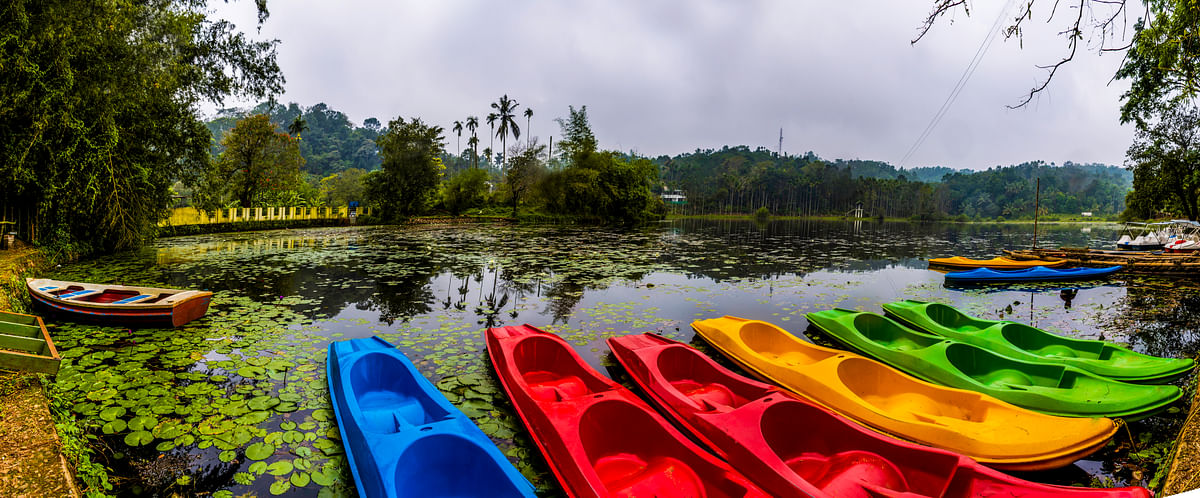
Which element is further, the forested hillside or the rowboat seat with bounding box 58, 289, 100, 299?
the forested hillside

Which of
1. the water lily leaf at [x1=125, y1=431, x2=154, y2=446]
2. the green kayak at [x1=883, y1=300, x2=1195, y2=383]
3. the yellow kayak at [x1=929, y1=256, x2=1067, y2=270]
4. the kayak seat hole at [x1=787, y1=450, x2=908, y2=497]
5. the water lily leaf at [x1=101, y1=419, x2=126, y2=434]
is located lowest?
the water lily leaf at [x1=125, y1=431, x2=154, y2=446]

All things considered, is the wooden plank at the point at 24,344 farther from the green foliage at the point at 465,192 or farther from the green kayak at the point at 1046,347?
the green foliage at the point at 465,192

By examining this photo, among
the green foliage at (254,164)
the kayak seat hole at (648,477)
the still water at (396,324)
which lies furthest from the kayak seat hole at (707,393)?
the green foliage at (254,164)

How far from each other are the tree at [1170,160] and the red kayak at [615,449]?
2661 cm

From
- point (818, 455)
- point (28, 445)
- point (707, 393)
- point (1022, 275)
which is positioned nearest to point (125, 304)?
point (28, 445)

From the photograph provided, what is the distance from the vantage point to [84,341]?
4969mm

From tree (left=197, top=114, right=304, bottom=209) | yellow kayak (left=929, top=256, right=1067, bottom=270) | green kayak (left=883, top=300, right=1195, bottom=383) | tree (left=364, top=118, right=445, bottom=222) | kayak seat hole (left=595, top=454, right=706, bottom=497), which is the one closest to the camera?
kayak seat hole (left=595, top=454, right=706, bottom=497)

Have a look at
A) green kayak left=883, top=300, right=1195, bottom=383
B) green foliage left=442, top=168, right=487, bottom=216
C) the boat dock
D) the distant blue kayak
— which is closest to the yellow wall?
green foliage left=442, top=168, right=487, bottom=216

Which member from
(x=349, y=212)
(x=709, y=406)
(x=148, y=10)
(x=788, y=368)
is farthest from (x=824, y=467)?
(x=349, y=212)

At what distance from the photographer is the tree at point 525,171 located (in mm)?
37250

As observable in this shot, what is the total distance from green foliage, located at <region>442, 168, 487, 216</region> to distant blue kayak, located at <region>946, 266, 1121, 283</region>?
31.9 meters

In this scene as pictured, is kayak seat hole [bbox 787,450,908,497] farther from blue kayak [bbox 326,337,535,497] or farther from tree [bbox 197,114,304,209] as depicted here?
tree [bbox 197,114,304,209]

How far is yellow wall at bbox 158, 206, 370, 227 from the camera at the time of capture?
19.5m

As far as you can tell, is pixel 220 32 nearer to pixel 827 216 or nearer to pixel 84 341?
pixel 84 341
